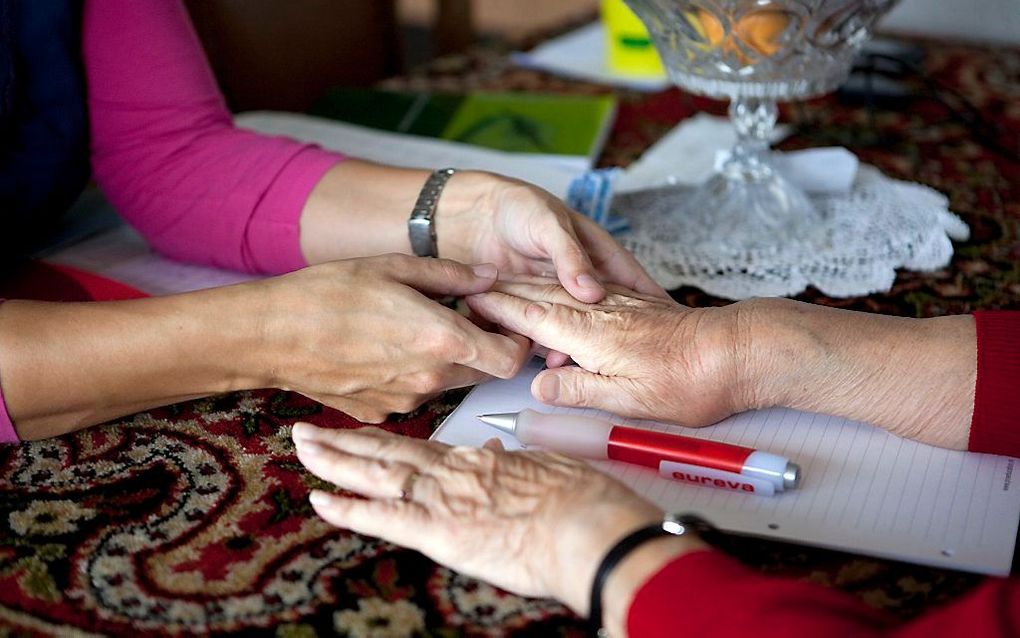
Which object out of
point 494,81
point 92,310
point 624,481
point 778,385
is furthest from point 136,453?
point 494,81

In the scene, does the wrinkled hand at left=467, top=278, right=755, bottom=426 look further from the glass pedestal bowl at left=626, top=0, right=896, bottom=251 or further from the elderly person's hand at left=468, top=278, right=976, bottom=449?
the glass pedestal bowl at left=626, top=0, right=896, bottom=251

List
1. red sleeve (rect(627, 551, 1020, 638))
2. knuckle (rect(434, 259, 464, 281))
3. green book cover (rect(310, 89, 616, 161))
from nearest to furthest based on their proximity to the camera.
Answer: red sleeve (rect(627, 551, 1020, 638))
knuckle (rect(434, 259, 464, 281))
green book cover (rect(310, 89, 616, 161))

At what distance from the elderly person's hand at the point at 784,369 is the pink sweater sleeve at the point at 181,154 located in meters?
0.38

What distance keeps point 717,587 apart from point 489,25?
2875mm

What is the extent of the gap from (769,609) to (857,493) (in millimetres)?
211

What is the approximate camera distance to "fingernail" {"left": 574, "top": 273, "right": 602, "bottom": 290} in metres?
0.88

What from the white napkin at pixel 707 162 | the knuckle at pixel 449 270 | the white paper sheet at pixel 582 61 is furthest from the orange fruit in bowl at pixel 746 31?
the white paper sheet at pixel 582 61

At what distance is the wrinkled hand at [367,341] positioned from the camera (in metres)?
0.81

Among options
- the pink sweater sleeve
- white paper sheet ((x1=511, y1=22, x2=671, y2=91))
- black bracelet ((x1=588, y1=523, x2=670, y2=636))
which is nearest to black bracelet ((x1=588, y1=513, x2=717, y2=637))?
black bracelet ((x1=588, y1=523, x2=670, y2=636))

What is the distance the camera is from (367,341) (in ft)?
2.66

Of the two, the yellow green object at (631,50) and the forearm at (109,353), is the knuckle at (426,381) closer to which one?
the forearm at (109,353)

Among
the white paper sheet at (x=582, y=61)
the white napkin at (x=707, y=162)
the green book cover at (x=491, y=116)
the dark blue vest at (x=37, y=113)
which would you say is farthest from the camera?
the white paper sheet at (x=582, y=61)

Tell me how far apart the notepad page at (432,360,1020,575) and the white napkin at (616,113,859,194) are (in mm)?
478

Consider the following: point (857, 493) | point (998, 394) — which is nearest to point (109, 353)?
point (857, 493)
